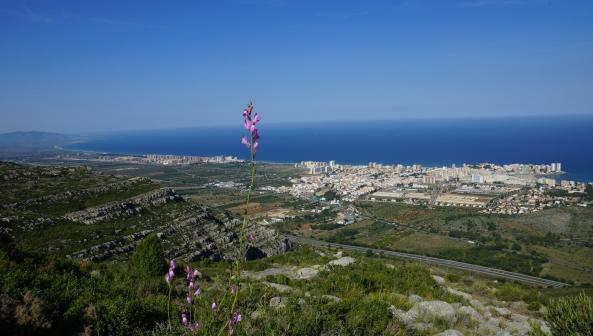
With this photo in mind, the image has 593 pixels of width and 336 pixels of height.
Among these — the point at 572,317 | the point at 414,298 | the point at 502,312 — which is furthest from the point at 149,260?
the point at 572,317

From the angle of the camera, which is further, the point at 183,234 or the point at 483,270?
the point at 483,270

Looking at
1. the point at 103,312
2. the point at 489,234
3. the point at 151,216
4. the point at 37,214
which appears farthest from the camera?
the point at 489,234

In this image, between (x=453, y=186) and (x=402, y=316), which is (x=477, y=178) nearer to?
(x=453, y=186)

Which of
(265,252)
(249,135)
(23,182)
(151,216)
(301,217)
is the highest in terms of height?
(249,135)

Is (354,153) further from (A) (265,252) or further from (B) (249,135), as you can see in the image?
(B) (249,135)

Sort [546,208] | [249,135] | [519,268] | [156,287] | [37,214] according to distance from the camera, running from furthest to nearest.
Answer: [546,208] < [519,268] < [37,214] < [156,287] < [249,135]

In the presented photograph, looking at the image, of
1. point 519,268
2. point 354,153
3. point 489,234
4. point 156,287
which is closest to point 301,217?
point 489,234

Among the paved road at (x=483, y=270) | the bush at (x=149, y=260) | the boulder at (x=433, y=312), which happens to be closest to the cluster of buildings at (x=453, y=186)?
the paved road at (x=483, y=270)
